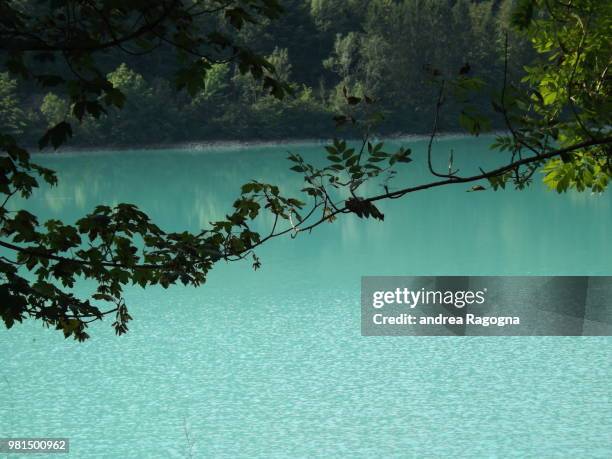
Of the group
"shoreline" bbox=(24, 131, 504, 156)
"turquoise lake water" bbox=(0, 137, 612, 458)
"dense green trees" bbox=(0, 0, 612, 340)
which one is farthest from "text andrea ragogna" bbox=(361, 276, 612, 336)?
"shoreline" bbox=(24, 131, 504, 156)

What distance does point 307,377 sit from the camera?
1441cm

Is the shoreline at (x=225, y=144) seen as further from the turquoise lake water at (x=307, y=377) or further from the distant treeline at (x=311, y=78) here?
the turquoise lake water at (x=307, y=377)

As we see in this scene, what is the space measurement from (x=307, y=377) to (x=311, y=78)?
48.8 metres

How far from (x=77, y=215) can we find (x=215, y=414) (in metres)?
17.4

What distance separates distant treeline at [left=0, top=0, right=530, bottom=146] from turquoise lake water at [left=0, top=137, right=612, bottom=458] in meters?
30.9

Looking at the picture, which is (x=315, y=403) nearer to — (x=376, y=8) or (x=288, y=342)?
(x=288, y=342)

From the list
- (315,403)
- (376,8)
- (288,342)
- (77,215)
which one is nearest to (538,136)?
(315,403)

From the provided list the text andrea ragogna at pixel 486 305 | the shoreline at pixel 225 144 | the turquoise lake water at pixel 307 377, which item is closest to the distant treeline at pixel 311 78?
the shoreline at pixel 225 144

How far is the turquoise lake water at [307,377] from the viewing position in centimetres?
1223

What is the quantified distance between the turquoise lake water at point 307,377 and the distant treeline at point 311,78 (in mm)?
30874

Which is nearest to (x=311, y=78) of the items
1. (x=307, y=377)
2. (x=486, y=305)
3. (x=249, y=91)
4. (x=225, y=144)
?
(x=249, y=91)

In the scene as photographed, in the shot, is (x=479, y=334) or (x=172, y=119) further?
(x=172, y=119)

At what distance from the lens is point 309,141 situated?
56.2 meters

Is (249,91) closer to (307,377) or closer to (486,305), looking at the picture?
(486,305)
